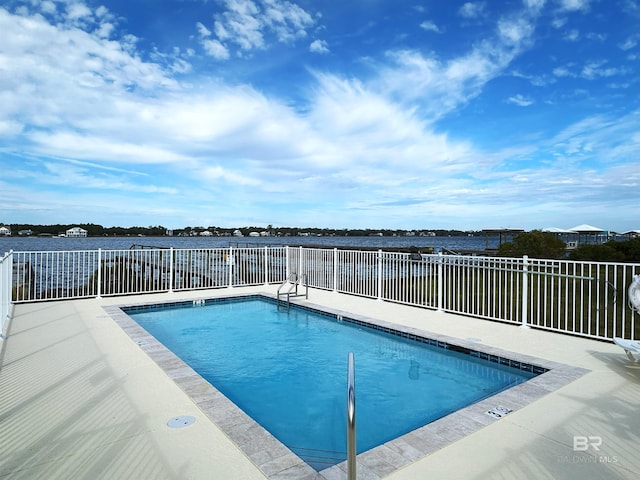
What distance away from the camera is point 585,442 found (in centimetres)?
254

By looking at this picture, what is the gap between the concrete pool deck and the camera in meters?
2.22

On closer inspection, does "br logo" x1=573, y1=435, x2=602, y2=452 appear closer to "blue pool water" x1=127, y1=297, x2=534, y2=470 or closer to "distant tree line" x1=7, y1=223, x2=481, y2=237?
"blue pool water" x1=127, y1=297, x2=534, y2=470

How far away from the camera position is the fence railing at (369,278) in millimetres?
6367

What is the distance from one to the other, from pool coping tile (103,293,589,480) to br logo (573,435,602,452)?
20.6 inches

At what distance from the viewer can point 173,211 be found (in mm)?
27328


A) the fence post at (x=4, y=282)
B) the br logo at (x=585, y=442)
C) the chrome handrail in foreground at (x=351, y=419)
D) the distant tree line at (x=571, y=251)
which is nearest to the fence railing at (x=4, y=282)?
the fence post at (x=4, y=282)

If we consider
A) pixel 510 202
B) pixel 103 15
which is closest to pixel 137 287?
pixel 103 15

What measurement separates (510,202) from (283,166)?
16488 millimetres

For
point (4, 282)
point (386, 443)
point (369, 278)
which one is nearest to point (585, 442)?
point (386, 443)

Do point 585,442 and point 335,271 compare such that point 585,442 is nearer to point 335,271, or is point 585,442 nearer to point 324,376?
point 324,376

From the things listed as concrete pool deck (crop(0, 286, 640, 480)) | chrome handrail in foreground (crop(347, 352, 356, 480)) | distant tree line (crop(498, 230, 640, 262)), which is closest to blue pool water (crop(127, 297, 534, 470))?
concrete pool deck (crop(0, 286, 640, 480))

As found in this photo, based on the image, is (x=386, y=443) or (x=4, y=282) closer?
(x=386, y=443)

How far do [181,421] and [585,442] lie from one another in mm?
2904

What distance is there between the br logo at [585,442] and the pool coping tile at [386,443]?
20.6 inches
